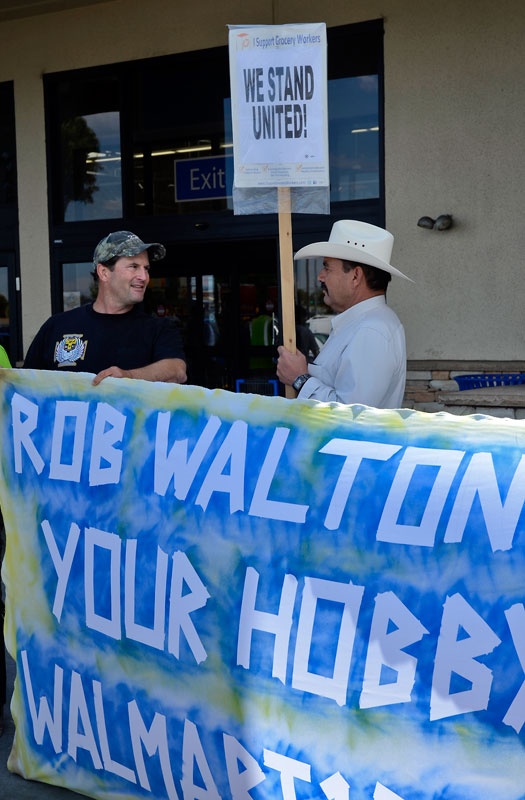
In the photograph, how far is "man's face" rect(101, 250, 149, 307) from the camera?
154 inches

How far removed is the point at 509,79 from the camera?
7.07 meters

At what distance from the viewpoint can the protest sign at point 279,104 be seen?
3256 mm

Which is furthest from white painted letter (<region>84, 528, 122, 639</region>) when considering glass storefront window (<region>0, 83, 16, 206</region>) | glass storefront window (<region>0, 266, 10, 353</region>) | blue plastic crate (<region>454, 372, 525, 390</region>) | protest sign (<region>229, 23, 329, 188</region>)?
glass storefront window (<region>0, 83, 16, 206</region>)

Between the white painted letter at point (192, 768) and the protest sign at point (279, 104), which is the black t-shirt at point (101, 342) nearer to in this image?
the protest sign at point (279, 104)

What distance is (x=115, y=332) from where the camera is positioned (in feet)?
12.8

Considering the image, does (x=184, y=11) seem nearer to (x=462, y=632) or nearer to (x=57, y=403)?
(x=57, y=403)

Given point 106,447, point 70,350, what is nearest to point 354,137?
Result: point 70,350

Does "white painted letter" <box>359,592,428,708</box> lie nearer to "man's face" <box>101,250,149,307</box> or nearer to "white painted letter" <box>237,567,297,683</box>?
"white painted letter" <box>237,567,297,683</box>

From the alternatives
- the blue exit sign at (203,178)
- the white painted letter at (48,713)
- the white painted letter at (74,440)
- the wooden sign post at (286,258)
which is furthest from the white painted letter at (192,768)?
the blue exit sign at (203,178)

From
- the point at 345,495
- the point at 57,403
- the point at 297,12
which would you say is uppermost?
the point at 297,12

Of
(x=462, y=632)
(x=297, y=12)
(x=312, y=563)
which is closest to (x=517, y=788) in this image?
(x=462, y=632)

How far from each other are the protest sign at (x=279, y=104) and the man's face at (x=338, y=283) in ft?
1.17

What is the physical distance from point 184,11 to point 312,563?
7.22 meters

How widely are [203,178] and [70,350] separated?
5127mm
